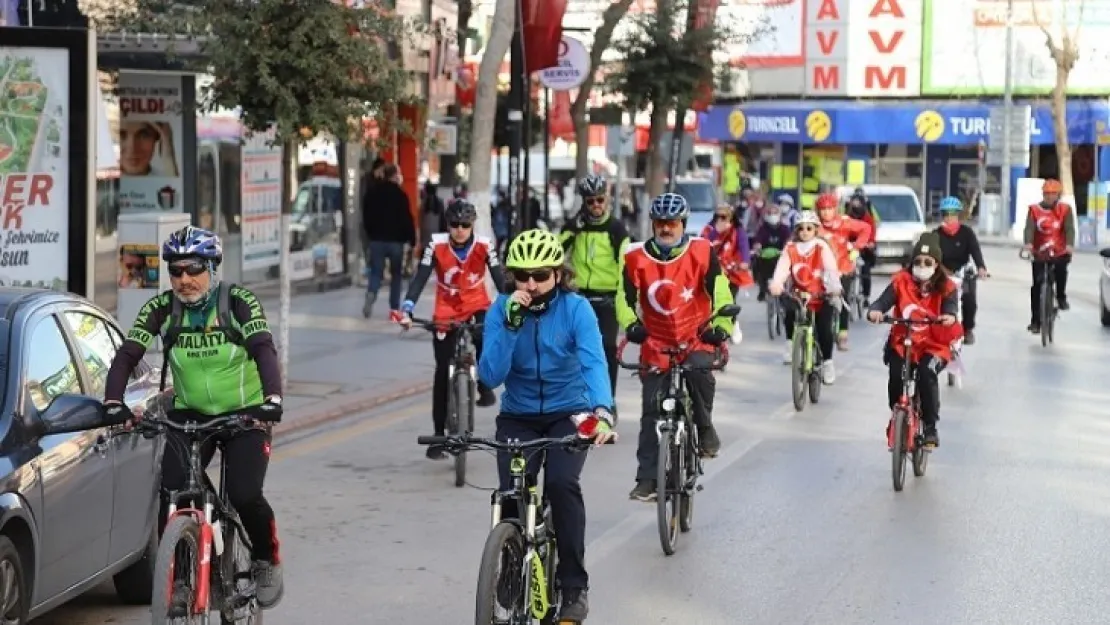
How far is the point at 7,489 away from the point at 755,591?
367 centimetres

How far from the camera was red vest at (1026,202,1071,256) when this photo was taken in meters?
22.1

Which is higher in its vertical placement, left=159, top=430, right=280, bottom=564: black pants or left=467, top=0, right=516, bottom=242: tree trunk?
left=467, top=0, right=516, bottom=242: tree trunk

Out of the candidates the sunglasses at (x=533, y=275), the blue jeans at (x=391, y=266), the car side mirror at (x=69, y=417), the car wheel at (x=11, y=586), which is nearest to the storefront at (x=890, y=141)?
the blue jeans at (x=391, y=266)

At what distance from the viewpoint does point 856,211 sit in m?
25.3

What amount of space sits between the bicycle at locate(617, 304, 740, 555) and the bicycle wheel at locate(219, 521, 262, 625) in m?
2.76

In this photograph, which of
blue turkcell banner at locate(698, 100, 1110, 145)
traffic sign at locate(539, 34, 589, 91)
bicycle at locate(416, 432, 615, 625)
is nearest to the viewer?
bicycle at locate(416, 432, 615, 625)

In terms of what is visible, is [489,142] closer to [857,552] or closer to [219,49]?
[219,49]

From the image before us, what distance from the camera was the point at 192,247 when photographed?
23.5 feet

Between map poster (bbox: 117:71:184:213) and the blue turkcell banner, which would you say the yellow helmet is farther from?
the blue turkcell banner

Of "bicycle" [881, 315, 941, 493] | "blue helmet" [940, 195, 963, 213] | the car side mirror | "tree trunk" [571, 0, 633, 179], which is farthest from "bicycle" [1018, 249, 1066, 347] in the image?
the car side mirror

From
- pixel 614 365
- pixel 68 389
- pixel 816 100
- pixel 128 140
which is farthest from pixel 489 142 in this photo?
pixel 816 100

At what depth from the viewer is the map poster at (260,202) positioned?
77.3 ft

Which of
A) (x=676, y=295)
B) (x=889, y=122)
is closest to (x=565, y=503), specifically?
(x=676, y=295)

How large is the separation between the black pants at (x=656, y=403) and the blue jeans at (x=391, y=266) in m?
12.9
